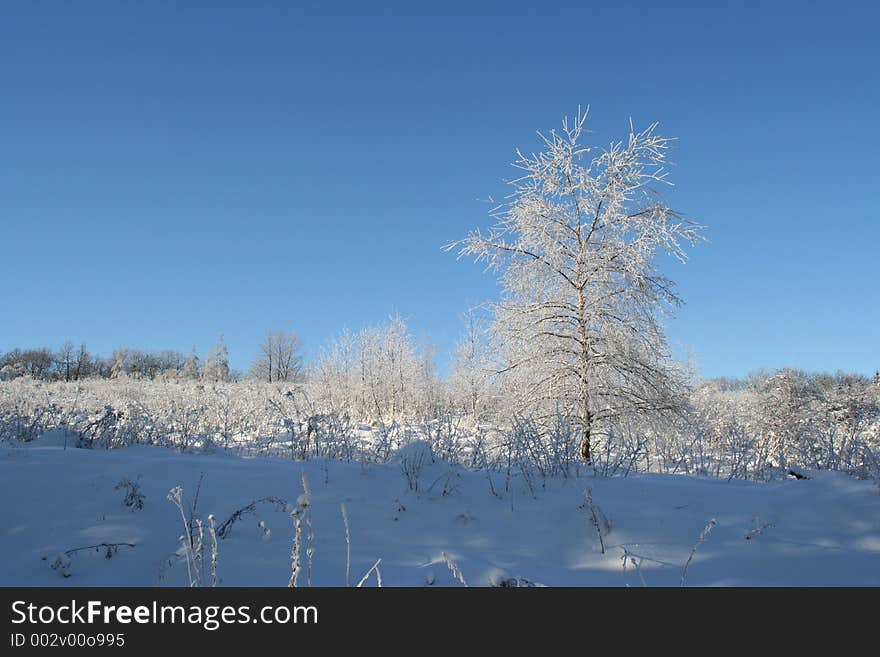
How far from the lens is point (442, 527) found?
4098 mm

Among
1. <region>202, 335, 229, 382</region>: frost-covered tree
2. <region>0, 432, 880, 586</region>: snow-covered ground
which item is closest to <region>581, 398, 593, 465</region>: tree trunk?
<region>0, 432, 880, 586</region>: snow-covered ground

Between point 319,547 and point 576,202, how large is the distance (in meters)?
7.81

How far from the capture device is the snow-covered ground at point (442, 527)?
3307mm

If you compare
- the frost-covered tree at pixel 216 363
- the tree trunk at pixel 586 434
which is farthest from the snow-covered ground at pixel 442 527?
the frost-covered tree at pixel 216 363

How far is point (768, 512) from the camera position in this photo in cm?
409

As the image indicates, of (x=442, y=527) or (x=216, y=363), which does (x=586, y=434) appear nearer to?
(x=442, y=527)

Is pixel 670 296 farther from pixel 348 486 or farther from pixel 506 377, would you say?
pixel 348 486

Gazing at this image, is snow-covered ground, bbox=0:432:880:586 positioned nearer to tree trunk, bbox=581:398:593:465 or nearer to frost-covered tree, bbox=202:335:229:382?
tree trunk, bbox=581:398:593:465

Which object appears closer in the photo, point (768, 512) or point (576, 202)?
point (768, 512)

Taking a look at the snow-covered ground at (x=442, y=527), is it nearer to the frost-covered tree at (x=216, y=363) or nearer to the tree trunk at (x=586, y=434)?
the tree trunk at (x=586, y=434)

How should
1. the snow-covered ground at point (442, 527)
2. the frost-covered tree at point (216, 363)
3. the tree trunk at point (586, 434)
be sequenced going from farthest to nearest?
the frost-covered tree at point (216, 363) → the tree trunk at point (586, 434) → the snow-covered ground at point (442, 527)

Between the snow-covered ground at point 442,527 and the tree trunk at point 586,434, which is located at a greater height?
the tree trunk at point 586,434
